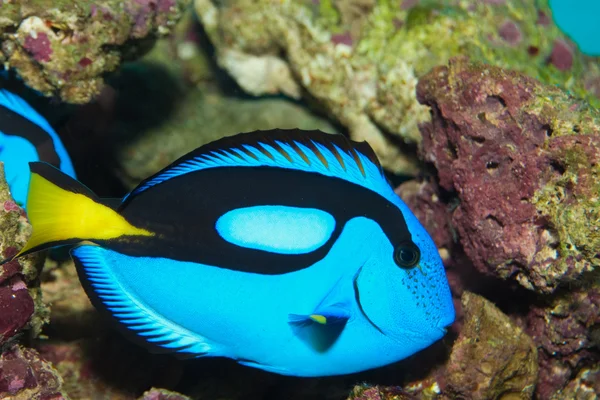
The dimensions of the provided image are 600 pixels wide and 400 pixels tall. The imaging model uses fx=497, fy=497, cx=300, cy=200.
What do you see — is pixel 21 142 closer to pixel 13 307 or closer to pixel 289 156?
pixel 13 307

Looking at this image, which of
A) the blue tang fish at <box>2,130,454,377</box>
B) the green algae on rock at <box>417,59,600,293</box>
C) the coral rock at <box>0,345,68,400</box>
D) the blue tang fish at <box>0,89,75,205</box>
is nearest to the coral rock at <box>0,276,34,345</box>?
the coral rock at <box>0,345,68,400</box>

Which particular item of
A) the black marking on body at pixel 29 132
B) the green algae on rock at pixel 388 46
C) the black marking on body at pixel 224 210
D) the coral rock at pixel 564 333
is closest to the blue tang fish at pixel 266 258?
the black marking on body at pixel 224 210

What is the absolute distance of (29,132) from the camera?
8.34ft

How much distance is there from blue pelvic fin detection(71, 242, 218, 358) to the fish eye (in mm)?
771

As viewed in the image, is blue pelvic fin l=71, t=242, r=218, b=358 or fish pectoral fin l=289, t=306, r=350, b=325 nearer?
fish pectoral fin l=289, t=306, r=350, b=325

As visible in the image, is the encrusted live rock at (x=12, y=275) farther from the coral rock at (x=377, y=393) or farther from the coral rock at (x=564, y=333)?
the coral rock at (x=564, y=333)

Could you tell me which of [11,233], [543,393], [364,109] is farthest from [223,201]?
[364,109]

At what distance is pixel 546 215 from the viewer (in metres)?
2.16

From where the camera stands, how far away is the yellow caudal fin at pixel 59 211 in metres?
1.52

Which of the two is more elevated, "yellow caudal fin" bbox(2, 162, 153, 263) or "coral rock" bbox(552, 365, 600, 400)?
"yellow caudal fin" bbox(2, 162, 153, 263)

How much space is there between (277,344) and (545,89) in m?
1.64

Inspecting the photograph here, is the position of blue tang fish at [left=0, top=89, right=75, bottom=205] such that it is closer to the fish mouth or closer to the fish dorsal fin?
the fish dorsal fin

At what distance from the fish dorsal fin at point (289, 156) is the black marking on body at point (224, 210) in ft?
0.08

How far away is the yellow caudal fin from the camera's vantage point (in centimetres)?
152
